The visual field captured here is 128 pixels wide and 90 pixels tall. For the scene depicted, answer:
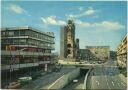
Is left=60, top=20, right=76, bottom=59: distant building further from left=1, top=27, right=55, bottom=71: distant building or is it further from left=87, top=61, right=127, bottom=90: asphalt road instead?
left=87, top=61, right=127, bottom=90: asphalt road

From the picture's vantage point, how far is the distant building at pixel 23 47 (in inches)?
2185

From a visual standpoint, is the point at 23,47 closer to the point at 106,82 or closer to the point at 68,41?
the point at 106,82

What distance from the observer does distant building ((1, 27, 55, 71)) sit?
182 feet

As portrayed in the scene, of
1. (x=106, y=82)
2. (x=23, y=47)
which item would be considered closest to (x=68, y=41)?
(x=23, y=47)

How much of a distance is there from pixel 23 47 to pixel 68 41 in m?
67.3

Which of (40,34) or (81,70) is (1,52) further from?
(81,70)

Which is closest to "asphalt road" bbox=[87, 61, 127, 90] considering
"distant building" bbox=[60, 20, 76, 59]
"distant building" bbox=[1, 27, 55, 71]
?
"distant building" bbox=[1, 27, 55, 71]

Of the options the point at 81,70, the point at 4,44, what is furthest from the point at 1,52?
the point at 81,70

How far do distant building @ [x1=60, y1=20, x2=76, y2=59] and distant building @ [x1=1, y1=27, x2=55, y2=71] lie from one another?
141 feet

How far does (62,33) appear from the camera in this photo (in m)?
142

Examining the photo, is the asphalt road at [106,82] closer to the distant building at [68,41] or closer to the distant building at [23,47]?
the distant building at [23,47]

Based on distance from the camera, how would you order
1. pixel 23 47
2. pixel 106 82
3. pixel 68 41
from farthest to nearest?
pixel 68 41 < pixel 23 47 < pixel 106 82

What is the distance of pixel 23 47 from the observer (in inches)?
2997

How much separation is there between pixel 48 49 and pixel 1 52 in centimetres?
4809
